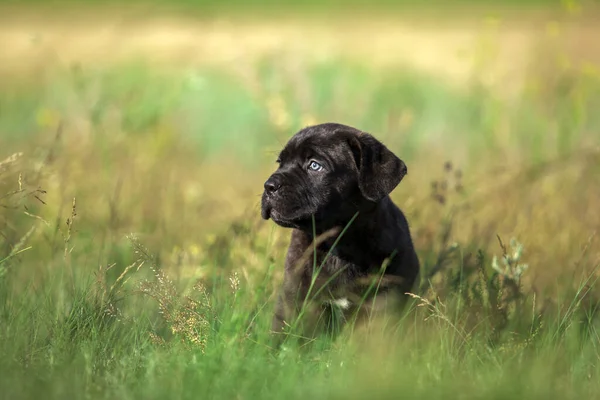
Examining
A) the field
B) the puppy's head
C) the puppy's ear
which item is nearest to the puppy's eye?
Answer: the puppy's head

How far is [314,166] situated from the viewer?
5094mm

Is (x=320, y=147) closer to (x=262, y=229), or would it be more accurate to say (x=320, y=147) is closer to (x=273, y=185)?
(x=273, y=185)

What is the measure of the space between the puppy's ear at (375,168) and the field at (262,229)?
0.58m

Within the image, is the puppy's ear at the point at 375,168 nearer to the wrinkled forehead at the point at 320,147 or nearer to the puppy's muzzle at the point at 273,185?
the wrinkled forehead at the point at 320,147

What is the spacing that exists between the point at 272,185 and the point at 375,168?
0.59 metres

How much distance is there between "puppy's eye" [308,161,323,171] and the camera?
200 inches

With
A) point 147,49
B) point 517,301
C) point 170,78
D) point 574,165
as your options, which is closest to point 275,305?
point 517,301

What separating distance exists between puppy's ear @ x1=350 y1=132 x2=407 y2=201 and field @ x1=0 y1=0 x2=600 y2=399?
0.58m

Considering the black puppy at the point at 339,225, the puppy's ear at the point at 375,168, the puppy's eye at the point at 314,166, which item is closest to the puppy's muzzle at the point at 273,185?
the black puppy at the point at 339,225

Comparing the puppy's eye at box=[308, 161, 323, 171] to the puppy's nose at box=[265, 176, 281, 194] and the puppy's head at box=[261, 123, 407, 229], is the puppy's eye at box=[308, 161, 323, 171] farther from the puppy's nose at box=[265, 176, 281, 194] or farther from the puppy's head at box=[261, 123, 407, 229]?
the puppy's nose at box=[265, 176, 281, 194]

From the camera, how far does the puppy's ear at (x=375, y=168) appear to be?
191 inches

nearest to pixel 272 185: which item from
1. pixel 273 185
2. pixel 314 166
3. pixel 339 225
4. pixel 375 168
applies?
pixel 273 185

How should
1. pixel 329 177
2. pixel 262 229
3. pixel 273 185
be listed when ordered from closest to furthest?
pixel 273 185
pixel 329 177
pixel 262 229

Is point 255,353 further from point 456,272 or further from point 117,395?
point 456,272
